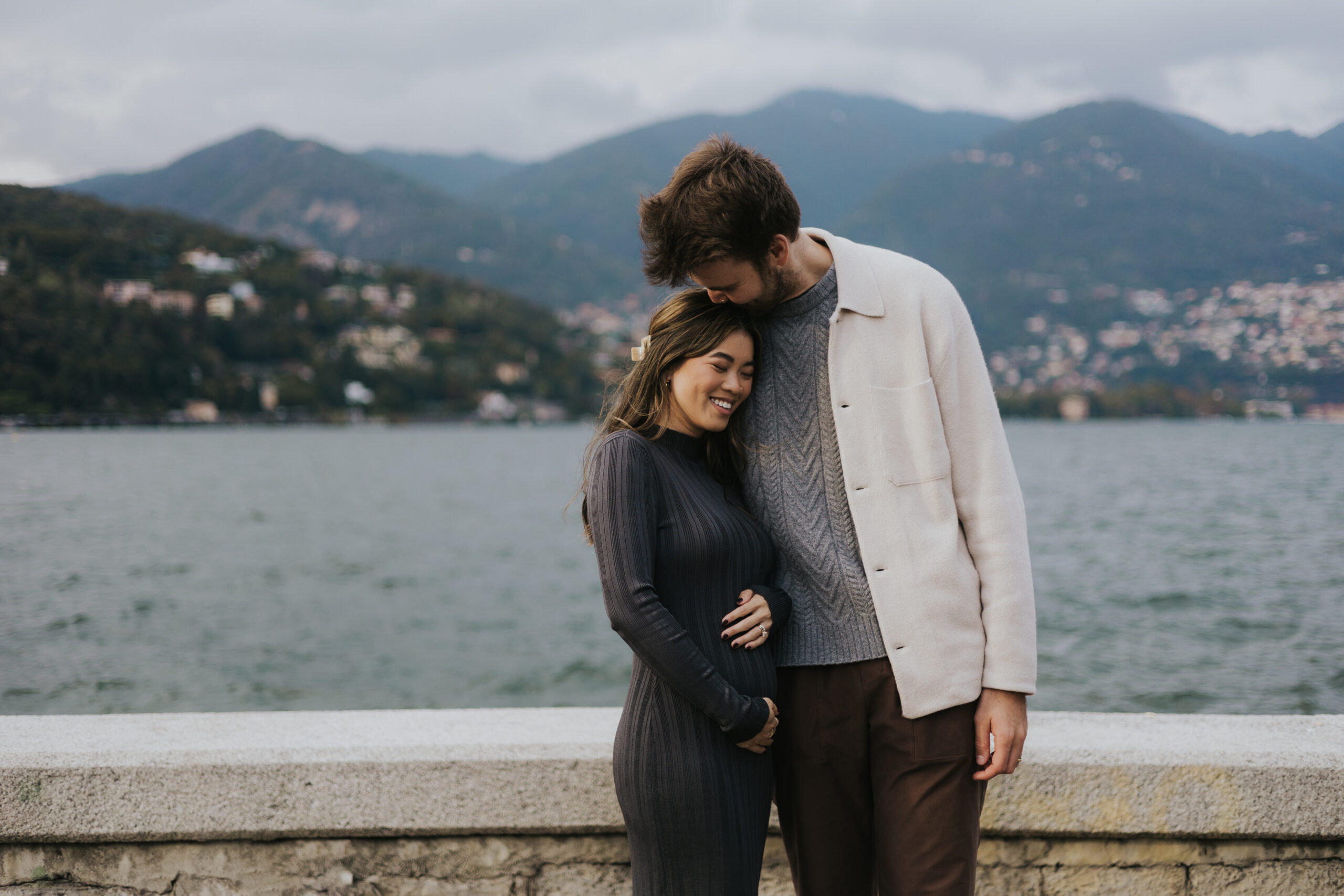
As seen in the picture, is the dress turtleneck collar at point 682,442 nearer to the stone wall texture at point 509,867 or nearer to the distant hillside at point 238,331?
the stone wall texture at point 509,867

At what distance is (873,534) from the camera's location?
6.02 feet

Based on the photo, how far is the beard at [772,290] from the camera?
73.1 inches

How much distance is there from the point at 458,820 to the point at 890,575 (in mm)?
1113

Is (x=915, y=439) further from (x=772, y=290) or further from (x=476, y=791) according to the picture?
(x=476, y=791)

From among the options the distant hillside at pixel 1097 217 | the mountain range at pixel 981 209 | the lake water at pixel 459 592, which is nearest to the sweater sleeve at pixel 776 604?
the lake water at pixel 459 592

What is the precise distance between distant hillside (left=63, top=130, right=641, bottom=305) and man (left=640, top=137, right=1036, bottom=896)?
428 feet

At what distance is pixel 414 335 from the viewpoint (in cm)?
8619

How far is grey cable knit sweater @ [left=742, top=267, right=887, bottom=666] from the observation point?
1.88 metres

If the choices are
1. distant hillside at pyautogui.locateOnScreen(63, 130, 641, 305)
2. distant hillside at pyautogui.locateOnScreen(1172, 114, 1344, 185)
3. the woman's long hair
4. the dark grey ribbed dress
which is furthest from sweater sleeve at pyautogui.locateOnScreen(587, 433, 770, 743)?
distant hillside at pyautogui.locateOnScreen(63, 130, 641, 305)

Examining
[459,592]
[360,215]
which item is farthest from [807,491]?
[360,215]

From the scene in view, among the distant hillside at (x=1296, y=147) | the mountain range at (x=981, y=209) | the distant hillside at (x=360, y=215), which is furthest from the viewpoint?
the distant hillside at (x=360, y=215)

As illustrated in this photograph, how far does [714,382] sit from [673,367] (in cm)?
10

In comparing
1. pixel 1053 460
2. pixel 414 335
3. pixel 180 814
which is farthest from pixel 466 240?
pixel 180 814

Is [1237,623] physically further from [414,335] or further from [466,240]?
[466,240]
